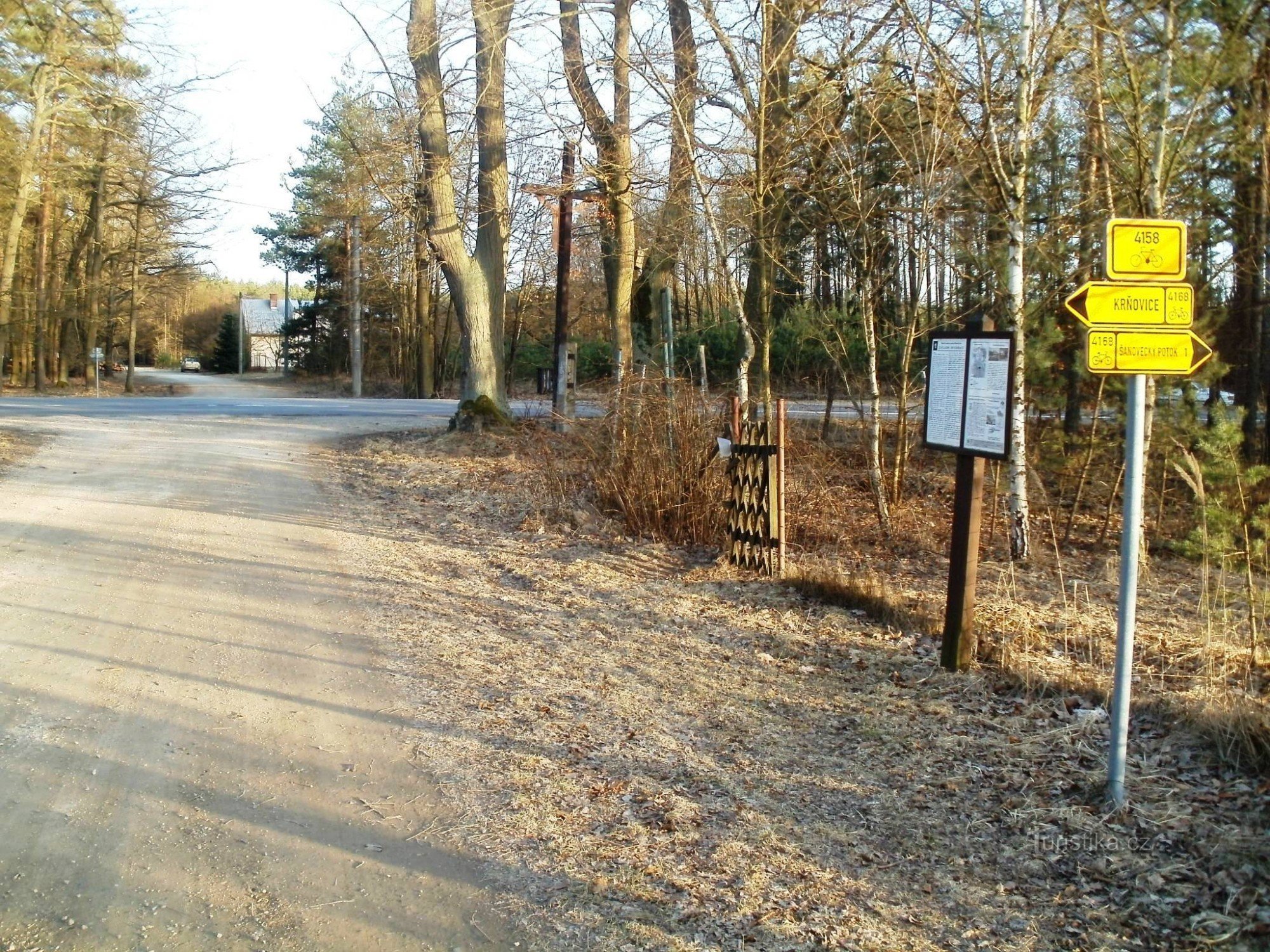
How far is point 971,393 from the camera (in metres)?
6.64

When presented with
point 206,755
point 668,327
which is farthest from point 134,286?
point 206,755

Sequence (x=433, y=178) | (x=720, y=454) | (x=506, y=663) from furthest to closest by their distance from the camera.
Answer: (x=433, y=178), (x=720, y=454), (x=506, y=663)

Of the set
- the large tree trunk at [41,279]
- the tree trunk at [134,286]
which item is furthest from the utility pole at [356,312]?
the large tree trunk at [41,279]

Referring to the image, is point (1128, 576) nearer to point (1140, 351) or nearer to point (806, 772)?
point (1140, 351)

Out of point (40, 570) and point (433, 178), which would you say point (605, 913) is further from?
point (433, 178)

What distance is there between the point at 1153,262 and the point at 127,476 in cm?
1320

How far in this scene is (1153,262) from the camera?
4547mm

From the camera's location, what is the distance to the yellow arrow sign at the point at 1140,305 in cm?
454

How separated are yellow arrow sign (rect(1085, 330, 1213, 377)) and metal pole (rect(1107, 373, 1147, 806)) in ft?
0.26

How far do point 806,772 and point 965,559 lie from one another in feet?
7.05

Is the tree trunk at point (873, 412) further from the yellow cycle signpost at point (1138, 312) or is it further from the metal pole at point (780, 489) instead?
the yellow cycle signpost at point (1138, 312)

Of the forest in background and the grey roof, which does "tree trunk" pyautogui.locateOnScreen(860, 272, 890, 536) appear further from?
the grey roof

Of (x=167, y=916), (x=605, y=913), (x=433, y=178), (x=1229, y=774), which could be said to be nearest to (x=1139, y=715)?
(x=1229, y=774)

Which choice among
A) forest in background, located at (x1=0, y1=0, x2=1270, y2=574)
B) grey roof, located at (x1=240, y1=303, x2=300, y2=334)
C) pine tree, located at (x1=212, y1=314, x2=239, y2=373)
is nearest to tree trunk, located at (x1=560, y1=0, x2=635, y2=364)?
forest in background, located at (x1=0, y1=0, x2=1270, y2=574)
